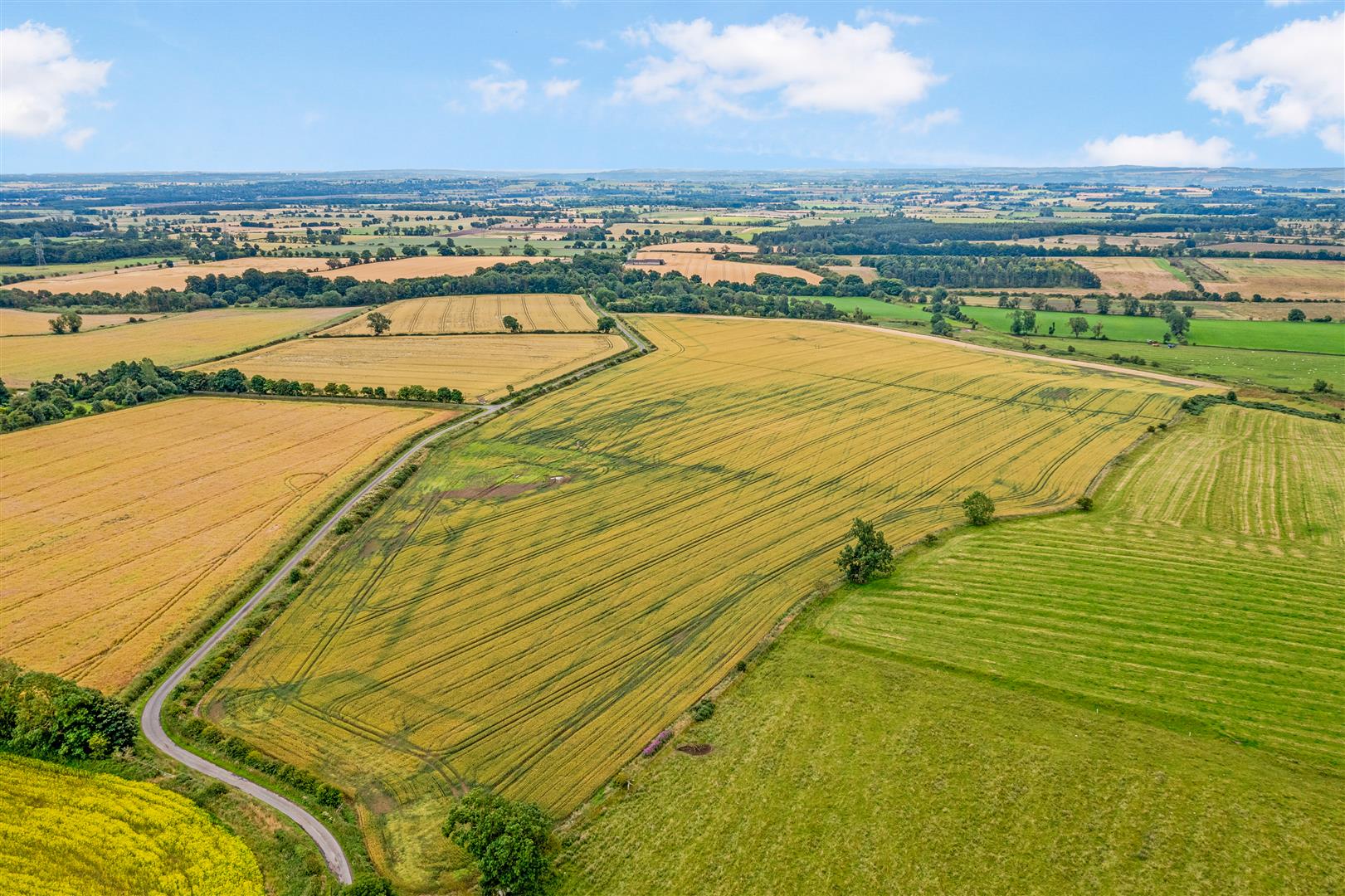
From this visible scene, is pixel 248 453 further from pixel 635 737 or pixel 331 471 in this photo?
pixel 635 737

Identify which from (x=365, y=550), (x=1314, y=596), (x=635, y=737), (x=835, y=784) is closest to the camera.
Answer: (x=835, y=784)

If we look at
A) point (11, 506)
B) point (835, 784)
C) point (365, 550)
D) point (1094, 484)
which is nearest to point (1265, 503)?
point (1094, 484)

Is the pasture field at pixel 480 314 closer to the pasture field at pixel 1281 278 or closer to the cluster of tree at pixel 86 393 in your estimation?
the cluster of tree at pixel 86 393

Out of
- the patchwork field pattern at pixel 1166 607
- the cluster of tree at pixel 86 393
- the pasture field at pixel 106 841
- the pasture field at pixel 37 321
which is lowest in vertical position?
the pasture field at pixel 106 841

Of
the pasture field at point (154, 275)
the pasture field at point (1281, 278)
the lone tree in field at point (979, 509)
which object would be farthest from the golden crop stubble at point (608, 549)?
the pasture field at point (154, 275)

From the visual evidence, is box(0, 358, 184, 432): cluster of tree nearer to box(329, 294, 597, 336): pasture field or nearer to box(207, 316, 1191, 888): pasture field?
box(329, 294, 597, 336): pasture field

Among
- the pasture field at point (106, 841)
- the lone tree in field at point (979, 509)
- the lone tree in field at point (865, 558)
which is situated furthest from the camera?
the lone tree in field at point (979, 509)

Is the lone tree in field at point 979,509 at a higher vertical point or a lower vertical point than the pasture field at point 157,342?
lower
